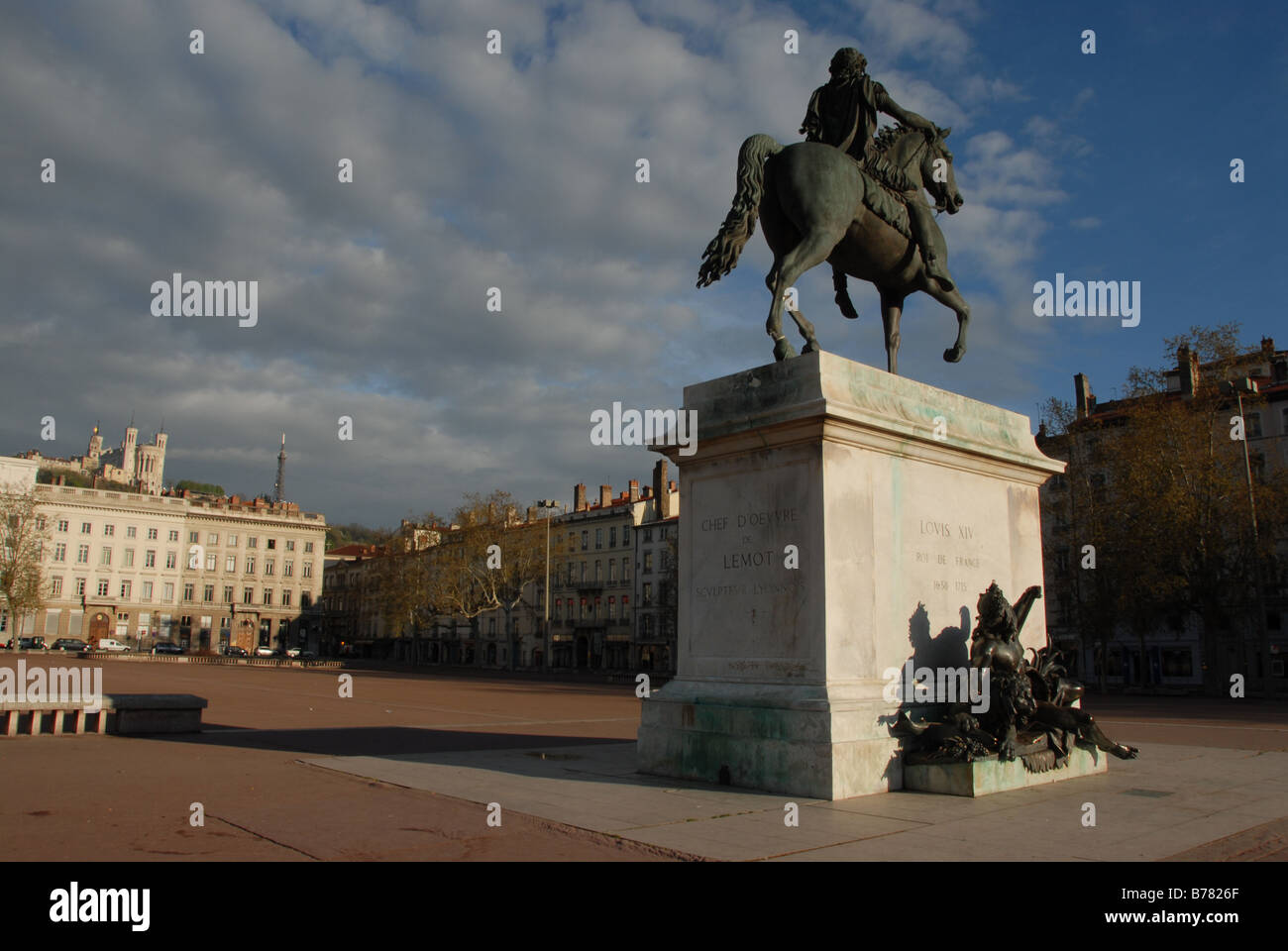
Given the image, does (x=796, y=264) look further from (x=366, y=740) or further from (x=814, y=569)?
(x=366, y=740)

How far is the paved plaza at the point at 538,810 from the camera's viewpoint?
19.6 ft

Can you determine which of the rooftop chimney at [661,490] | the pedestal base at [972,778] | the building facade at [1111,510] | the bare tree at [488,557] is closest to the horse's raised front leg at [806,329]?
the pedestal base at [972,778]

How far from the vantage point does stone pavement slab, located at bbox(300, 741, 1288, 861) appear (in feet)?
19.8

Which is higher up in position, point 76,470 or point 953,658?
point 76,470

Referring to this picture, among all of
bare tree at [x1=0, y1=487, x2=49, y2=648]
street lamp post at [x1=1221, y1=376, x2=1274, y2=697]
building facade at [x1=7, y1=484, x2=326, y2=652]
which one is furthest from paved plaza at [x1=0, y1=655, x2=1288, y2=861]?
building facade at [x1=7, y1=484, x2=326, y2=652]

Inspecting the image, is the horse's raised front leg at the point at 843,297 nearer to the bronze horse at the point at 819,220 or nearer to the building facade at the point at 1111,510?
the bronze horse at the point at 819,220

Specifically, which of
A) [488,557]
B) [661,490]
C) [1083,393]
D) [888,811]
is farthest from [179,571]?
[888,811]

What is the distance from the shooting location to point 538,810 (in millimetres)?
7387

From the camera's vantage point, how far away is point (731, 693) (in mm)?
8789

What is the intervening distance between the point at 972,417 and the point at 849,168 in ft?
10.2

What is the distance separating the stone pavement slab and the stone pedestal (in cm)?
39

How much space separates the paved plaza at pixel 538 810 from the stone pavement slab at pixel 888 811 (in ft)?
0.09
